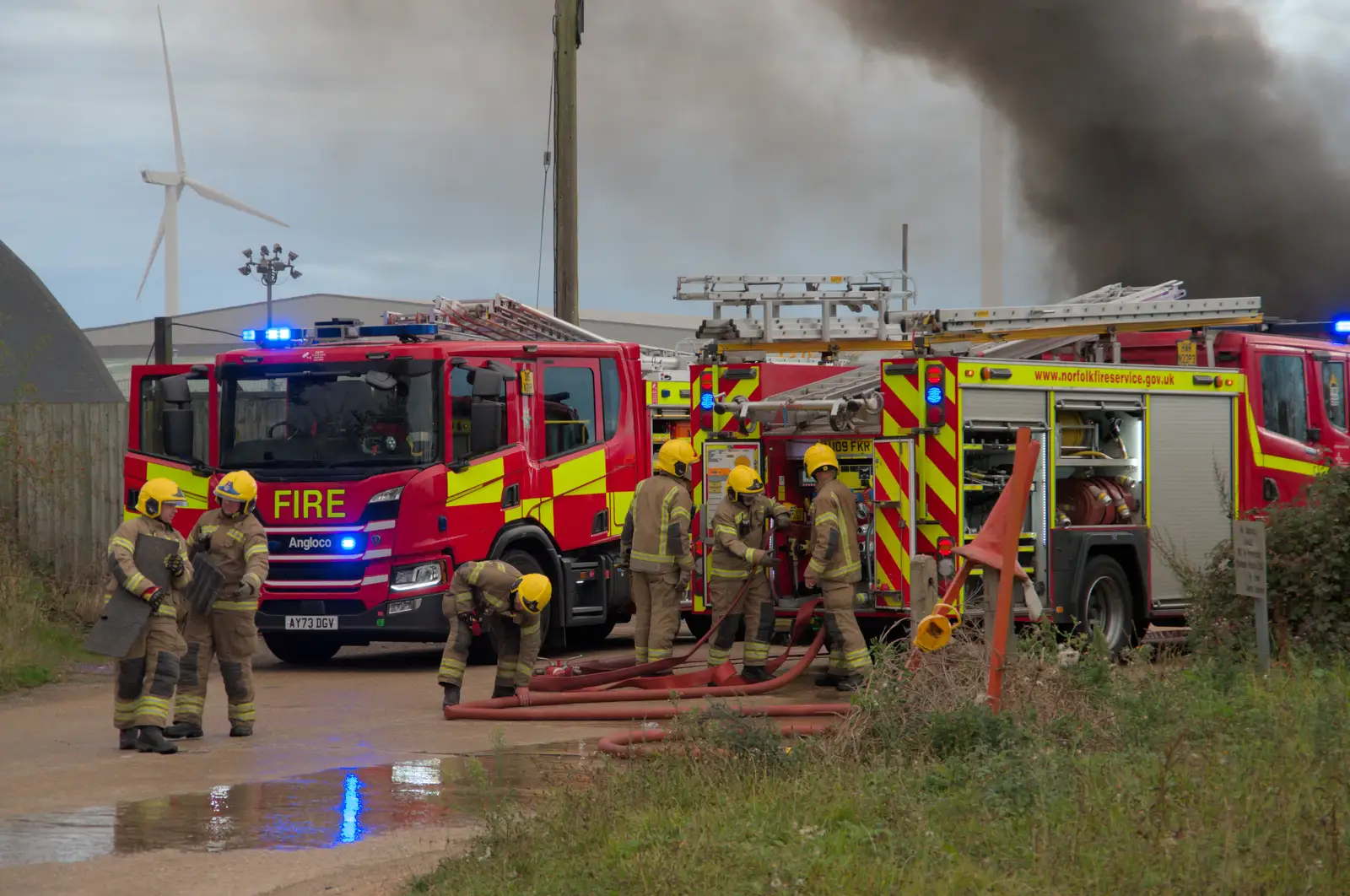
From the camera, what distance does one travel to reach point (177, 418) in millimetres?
13344

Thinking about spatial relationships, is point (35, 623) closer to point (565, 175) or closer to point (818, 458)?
point (818, 458)

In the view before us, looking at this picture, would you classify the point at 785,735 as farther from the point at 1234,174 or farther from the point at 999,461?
the point at 1234,174

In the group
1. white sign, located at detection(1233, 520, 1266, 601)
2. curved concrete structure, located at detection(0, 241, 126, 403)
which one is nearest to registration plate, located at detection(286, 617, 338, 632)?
white sign, located at detection(1233, 520, 1266, 601)

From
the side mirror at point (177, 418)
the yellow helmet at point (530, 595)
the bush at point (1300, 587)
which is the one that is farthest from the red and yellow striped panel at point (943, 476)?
the side mirror at point (177, 418)

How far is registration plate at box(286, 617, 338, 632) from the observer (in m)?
12.9

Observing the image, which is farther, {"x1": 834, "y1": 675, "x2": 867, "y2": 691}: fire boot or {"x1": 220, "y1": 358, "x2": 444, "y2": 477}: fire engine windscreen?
{"x1": 220, "y1": 358, "x2": 444, "y2": 477}: fire engine windscreen

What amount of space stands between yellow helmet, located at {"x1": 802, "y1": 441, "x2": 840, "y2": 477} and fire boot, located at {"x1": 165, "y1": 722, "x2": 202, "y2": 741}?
4377 millimetres

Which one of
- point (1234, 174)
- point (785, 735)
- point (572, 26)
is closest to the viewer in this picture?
point (785, 735)

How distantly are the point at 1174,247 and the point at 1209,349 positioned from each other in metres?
8.49

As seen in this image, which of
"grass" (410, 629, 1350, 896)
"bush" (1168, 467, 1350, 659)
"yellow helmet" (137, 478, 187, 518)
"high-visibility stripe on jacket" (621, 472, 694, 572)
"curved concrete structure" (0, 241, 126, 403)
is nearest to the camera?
"grass" (410, 629, 1350, 896)

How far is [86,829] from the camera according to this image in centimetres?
727

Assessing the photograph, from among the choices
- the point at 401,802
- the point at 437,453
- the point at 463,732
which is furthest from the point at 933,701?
the point at 437,453

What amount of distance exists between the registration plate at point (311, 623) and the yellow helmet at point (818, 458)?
4053 mm

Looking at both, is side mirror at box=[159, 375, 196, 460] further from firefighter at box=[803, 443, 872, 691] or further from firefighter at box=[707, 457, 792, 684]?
firefighter at box=[803, 443, 872, 691]
